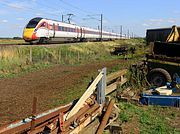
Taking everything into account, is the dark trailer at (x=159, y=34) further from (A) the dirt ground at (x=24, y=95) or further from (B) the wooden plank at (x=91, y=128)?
(B) the wooden plank at (x=91, y=128)

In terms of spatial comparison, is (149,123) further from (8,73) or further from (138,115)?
(8,73)

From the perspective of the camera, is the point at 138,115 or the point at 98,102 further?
the point at 138,115

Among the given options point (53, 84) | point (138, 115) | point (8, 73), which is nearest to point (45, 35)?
point (8, 73)

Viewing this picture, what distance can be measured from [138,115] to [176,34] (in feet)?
24.3

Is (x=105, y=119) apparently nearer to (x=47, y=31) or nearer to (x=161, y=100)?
(x=161, y=100)

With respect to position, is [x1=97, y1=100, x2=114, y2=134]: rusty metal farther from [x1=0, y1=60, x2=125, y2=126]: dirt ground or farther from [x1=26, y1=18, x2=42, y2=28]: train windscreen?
[x1=26, y1=18, x2=42, y2=28]: train windscreen

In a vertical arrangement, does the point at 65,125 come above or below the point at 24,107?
above

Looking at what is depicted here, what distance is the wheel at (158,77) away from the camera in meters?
11.1

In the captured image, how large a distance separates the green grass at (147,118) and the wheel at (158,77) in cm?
283

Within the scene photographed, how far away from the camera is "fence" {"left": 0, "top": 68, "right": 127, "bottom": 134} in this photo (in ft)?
13.5

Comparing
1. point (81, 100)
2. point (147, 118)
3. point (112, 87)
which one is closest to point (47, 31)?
point (112, 87)

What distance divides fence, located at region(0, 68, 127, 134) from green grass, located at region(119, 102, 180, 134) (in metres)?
0.94

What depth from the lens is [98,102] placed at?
21.7 feet

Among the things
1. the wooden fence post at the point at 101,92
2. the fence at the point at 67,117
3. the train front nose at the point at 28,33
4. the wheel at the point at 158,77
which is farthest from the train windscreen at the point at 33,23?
the fence at the point at 67,117
